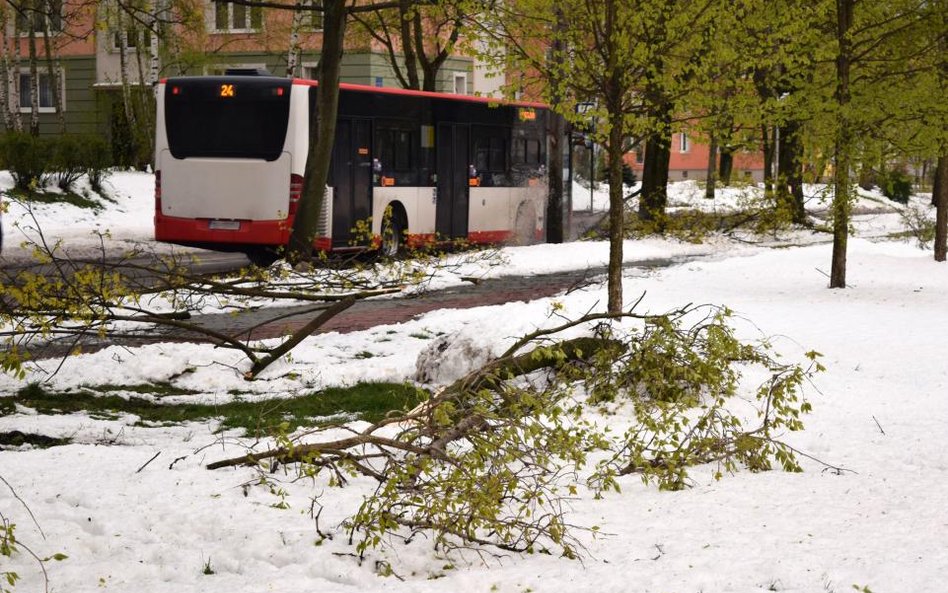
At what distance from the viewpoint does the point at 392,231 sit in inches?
973

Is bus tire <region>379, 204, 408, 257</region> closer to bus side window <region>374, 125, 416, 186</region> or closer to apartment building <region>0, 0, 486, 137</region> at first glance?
bus side window <region>374, 125, 416, 186</region>

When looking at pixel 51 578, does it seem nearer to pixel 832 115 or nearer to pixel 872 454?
pixel 872 454

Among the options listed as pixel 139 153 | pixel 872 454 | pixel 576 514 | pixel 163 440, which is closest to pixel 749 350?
pixel 872 454

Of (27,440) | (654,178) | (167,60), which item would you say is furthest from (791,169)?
(167,60)

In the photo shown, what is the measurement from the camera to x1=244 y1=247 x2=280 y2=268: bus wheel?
22.9 m

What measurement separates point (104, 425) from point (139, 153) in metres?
33.7

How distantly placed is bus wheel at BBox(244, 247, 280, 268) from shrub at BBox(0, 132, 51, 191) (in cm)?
851

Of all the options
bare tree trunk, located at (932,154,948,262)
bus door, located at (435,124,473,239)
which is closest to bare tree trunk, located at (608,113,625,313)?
bare tree trunk, located at (932,154,948,262)

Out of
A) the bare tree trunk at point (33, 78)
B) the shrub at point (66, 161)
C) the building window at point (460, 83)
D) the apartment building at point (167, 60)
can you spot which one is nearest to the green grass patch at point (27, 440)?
the shrub at point (66, 161)

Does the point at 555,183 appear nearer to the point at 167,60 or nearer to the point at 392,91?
the point at 392,91

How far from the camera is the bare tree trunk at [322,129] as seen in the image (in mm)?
18734

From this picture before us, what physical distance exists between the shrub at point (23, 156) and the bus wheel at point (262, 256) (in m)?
8.51

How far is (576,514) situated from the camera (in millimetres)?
7461

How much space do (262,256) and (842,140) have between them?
10181 millimetres
